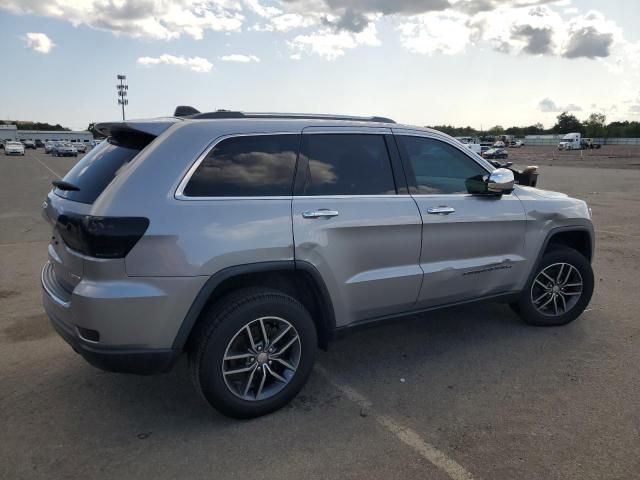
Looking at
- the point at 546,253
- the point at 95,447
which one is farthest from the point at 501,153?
the point at 95,447

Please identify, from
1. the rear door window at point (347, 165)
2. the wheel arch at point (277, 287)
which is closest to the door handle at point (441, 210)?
the rear door window at point (347, 165)

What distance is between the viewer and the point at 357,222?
11.5 feet

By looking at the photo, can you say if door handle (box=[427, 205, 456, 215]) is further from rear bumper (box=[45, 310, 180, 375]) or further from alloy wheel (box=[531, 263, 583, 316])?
rear bumper (box=[45, 310, 180, 375])

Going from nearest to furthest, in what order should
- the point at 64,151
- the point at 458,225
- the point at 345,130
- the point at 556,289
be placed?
the point at 345,130 < the point at 458,225 < the point at 556,289 < the point at 64,151

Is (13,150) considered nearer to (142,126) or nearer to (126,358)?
(142,126)

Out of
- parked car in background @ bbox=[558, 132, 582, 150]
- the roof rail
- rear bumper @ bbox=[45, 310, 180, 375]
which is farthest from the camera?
parked car in background @ bbox=[558, 132, 582, 150]

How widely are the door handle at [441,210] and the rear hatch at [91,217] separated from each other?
1.87m

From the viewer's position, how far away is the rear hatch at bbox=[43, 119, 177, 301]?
282 centimetres

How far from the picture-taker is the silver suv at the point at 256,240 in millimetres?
2895

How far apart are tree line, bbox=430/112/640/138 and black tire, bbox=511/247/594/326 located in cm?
9845

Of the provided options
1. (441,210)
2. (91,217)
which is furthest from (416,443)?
(91,217)

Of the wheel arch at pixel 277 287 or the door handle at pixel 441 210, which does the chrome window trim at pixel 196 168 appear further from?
the door handle at pixel 441 210

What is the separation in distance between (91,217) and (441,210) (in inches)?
92.6

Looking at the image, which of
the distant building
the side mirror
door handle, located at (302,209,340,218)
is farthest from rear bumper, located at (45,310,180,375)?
the distant building
